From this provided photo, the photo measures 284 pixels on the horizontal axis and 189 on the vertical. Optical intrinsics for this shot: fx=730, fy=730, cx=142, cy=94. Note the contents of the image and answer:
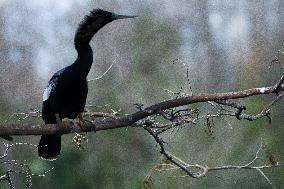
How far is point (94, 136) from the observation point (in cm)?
2625

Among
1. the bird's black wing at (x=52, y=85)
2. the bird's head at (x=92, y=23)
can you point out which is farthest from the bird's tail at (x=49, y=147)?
the bird's head at (x=92, y=23)

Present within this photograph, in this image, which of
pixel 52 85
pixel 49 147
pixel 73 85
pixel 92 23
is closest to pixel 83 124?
pixel 73 85

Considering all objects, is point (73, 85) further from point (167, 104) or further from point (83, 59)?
point (167, 104)

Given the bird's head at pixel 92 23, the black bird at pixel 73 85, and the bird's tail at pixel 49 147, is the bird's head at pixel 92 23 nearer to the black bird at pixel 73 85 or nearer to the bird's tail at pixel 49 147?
the black bird at pixel 73 85

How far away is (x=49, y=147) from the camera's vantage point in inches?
234

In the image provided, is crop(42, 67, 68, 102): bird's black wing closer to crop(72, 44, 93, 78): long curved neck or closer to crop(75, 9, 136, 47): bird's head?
crop(72, 44, 93, 78): long curved neck

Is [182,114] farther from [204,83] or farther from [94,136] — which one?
[204,83]

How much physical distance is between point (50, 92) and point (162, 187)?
19.2 m

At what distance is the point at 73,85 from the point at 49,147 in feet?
1.97

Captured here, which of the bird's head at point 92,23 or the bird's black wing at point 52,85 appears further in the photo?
the bird's black wing at point 52,85

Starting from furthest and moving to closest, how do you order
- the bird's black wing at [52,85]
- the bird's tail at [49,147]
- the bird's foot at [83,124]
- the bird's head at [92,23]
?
the bird's tail at [49,147]
the bird's black wing at [52,85]
the bird's head at [92,23]
the bird's foot at [83,124]

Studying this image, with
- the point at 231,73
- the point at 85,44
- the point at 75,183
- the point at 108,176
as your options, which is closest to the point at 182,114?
the point at 85,44

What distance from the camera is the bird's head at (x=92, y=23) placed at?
5.53 metres

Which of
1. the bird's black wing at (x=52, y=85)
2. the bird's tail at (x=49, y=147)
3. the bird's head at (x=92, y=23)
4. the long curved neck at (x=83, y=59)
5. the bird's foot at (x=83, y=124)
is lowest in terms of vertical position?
the bird's tail at (x=49, y=147)
